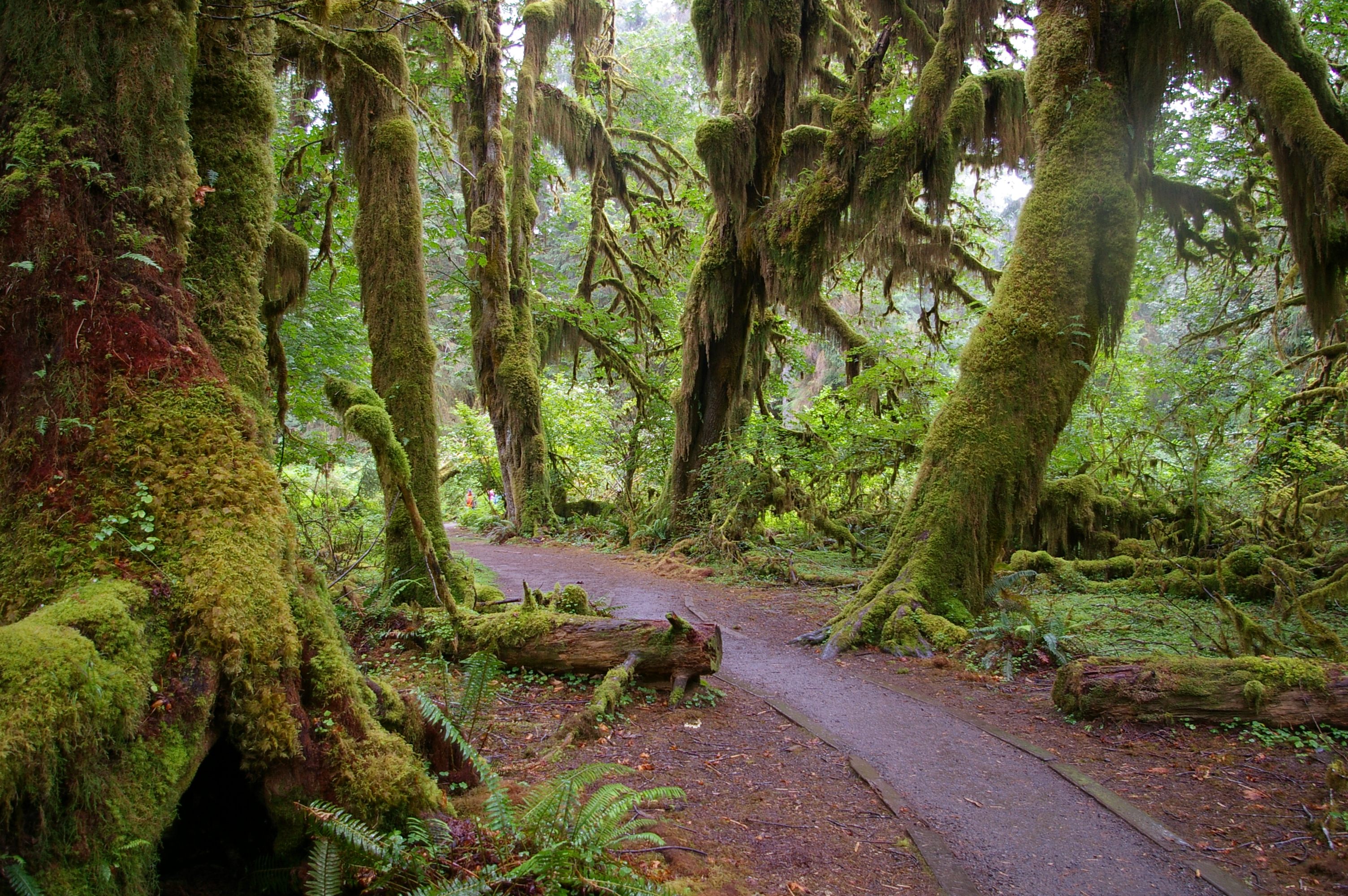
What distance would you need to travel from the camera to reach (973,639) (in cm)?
686

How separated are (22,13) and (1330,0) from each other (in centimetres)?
1386

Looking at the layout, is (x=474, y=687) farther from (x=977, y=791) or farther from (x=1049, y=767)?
(x=1049, y=767)

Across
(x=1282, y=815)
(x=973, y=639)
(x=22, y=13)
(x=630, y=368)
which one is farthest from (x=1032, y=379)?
(x=630, y=368)

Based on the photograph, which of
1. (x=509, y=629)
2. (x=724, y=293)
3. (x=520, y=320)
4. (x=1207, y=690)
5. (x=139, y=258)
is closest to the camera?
(x=139, y=258)

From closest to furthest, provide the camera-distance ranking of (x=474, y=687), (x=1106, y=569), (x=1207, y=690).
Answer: (x=474, y=687)
(x=1207, y=690)
(x=1106, y=569)

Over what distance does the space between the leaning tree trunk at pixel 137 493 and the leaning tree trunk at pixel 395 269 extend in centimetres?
419

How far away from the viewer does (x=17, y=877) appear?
177cm

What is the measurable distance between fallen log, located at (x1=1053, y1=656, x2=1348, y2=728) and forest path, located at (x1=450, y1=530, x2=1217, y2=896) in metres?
0.90

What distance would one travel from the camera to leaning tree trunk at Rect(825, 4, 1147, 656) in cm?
746

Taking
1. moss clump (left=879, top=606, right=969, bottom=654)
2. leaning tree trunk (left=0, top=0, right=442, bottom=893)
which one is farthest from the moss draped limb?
moss clump (left=879, top=606, right=969, bottom=654)

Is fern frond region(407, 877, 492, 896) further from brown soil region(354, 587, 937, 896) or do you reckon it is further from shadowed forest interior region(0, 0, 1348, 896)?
brown soil region(354, 587, 937, 896)

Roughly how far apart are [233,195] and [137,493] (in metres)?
1.61

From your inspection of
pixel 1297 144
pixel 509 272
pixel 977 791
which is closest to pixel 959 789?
pixel 977 791

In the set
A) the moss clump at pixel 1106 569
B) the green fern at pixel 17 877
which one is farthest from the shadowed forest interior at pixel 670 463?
the moss clump at pixel 1106 569
